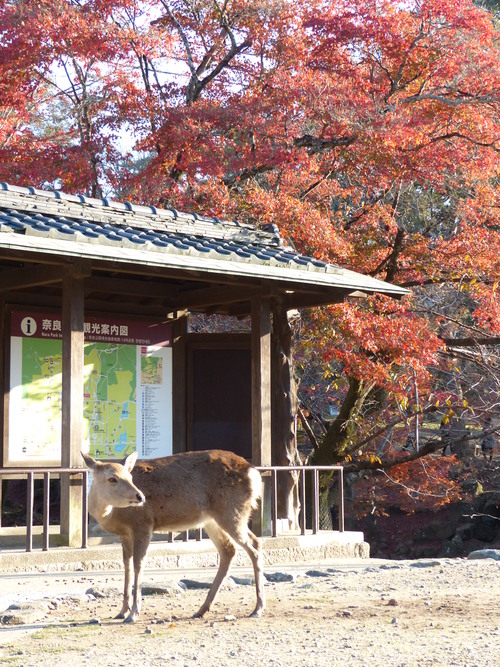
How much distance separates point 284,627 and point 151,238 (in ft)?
15.3

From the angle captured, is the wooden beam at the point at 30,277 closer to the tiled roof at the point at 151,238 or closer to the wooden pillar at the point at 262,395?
the tiled roof at the point at 151,238

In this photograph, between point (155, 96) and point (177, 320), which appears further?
point (155, 96)

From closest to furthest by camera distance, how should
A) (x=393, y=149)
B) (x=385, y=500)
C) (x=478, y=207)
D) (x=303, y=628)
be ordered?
(x=303, y=628), (x=393, y=149), (x=478, y=207), (x=385, y=500)

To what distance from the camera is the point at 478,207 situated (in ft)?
50.2

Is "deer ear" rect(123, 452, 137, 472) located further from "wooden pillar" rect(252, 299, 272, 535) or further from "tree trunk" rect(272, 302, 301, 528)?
"tree trunk" rect(272, 302, 301, 528)

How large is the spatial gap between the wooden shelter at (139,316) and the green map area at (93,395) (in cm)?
1

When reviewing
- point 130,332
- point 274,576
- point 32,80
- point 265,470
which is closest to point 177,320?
point 130,332

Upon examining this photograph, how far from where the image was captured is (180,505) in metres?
6.51

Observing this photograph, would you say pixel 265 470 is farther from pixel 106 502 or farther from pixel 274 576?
pixel 106 502

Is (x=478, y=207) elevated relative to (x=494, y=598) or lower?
elevated

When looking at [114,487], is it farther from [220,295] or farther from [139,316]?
[139,316]

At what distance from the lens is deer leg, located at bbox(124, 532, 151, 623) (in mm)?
6098

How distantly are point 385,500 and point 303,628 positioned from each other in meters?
15.0

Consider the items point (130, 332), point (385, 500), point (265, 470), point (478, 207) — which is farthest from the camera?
point (385, 500)
